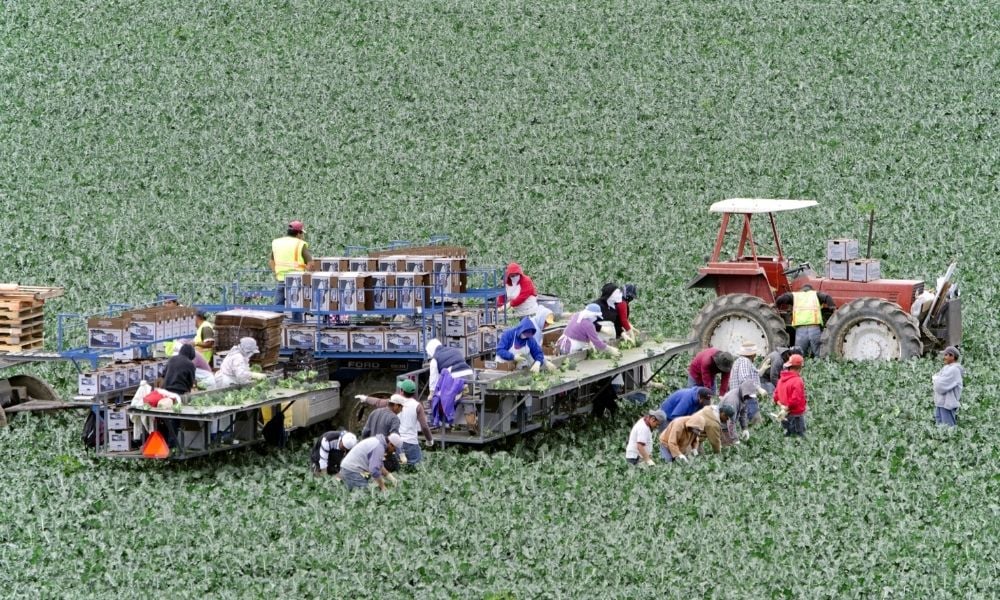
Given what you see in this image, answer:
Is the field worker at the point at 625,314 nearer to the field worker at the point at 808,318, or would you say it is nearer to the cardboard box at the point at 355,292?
the field worker at the point at 808,318

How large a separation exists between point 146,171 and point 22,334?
16.5 meters

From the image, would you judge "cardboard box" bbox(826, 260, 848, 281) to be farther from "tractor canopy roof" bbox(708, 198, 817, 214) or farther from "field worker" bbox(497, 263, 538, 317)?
"field worker" bbox(497, 263, 538, 317)

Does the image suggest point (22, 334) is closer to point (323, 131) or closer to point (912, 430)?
point (912, 430)

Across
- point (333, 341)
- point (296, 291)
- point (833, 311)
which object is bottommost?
point (333, 341)

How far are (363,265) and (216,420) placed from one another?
3887mm

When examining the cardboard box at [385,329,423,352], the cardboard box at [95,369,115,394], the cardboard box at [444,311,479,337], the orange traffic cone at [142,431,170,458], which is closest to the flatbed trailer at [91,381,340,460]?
the orange traffic cone at [142,431,170,458]

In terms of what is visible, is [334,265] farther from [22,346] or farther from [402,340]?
[22,346]

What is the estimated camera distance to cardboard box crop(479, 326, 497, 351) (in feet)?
72.7

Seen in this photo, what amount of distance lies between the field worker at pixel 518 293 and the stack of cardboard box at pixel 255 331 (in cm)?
305

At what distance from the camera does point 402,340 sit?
831 inches

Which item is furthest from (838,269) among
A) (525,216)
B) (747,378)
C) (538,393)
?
(525,216)

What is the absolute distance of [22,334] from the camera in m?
21.6

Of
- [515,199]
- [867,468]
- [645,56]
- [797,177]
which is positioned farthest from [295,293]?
[645,56]

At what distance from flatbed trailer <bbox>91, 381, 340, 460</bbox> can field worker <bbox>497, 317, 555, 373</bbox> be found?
2.21m
